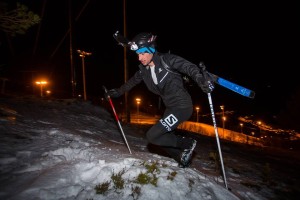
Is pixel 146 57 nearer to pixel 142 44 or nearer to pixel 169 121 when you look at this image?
pixel 142 44

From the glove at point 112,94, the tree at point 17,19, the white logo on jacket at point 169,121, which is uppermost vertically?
the tree at point 17,19

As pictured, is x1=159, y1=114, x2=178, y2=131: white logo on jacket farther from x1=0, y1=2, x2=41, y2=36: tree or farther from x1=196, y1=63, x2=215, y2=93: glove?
x1=0, y1=2, x2=41, y2=36: tree

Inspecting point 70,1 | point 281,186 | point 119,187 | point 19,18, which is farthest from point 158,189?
point 70,1

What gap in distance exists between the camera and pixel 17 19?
310 inches

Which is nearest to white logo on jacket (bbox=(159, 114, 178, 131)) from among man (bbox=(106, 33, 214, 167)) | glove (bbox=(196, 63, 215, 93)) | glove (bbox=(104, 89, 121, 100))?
man (bbox=(106, 33, 214, 167))

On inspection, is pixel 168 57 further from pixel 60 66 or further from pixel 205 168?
pixel 60 66

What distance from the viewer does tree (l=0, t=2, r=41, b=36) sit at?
7.70 m

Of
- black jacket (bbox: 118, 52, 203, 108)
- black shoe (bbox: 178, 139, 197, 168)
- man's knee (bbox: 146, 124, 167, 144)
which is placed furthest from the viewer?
black shoe (bbox: 178, 139, 197, 168)

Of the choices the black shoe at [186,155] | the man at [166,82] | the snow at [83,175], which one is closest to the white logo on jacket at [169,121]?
the man at [166,82]

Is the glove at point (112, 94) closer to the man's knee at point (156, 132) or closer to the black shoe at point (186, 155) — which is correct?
the man's knee at point (156, 132)

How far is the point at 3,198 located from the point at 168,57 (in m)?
3.50

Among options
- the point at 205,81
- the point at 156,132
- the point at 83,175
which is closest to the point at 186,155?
the point at 156,132

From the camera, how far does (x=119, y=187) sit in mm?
4047

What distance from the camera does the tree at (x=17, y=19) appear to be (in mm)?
7699
